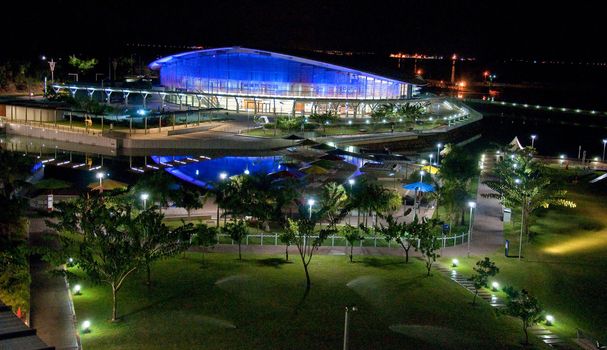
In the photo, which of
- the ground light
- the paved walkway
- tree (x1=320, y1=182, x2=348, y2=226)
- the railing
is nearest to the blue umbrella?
the railing

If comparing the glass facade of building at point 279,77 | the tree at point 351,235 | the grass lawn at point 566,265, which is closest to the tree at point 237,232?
the tree at point 351,235

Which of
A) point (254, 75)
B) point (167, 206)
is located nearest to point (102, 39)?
point (254, 75)

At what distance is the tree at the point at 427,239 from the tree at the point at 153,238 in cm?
720

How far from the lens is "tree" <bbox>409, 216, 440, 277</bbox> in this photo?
20.3 metres

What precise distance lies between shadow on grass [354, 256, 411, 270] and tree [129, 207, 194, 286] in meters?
6.14

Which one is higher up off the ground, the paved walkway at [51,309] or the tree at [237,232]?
the tree at [237,232]

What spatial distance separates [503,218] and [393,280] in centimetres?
940

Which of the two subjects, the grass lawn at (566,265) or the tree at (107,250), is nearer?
the tree at (107,250)

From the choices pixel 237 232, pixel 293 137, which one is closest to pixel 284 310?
pixel 237 232

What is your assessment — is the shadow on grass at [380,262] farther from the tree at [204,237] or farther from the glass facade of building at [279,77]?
the glass facade of building at [279,77]

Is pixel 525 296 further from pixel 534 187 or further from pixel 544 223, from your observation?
pixel 544 223

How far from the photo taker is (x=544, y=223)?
26750 mm

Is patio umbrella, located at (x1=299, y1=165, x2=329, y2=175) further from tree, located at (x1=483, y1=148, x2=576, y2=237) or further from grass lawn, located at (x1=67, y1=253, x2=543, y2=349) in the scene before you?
grass lawn, located at (x1=67, y1=253, x2=543, y2=349)

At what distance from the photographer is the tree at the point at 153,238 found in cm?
1628
